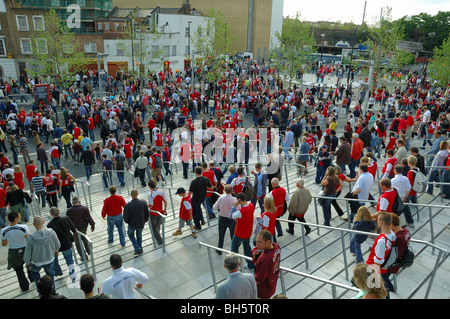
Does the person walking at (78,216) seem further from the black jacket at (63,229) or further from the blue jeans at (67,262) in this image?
the black jacket at (63,229)

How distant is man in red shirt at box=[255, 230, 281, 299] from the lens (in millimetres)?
4527

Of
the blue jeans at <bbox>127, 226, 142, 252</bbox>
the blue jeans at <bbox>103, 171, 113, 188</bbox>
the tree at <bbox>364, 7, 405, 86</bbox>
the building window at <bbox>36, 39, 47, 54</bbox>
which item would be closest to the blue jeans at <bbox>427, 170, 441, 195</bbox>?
the blue jeans at <bbox>127, 226, 142, 252</bbox>

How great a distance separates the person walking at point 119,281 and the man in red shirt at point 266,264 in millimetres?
1611

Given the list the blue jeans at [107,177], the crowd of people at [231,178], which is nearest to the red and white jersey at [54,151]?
the crowd of people at [231,178]

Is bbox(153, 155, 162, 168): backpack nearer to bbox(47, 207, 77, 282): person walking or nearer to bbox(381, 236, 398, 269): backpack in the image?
bbox(47, 207, 77, 282): person walking

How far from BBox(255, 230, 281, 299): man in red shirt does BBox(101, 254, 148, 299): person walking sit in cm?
161

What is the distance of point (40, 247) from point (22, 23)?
3732cm

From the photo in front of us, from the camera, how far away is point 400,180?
732cm

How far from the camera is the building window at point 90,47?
39.2 meters

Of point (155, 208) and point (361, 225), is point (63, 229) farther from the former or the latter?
point (361, 225)

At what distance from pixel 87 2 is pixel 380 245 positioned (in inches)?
1794

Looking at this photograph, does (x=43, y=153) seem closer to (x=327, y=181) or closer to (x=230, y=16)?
(x=327, y=181)

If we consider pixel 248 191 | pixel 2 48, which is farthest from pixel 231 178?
pixel 2 48
